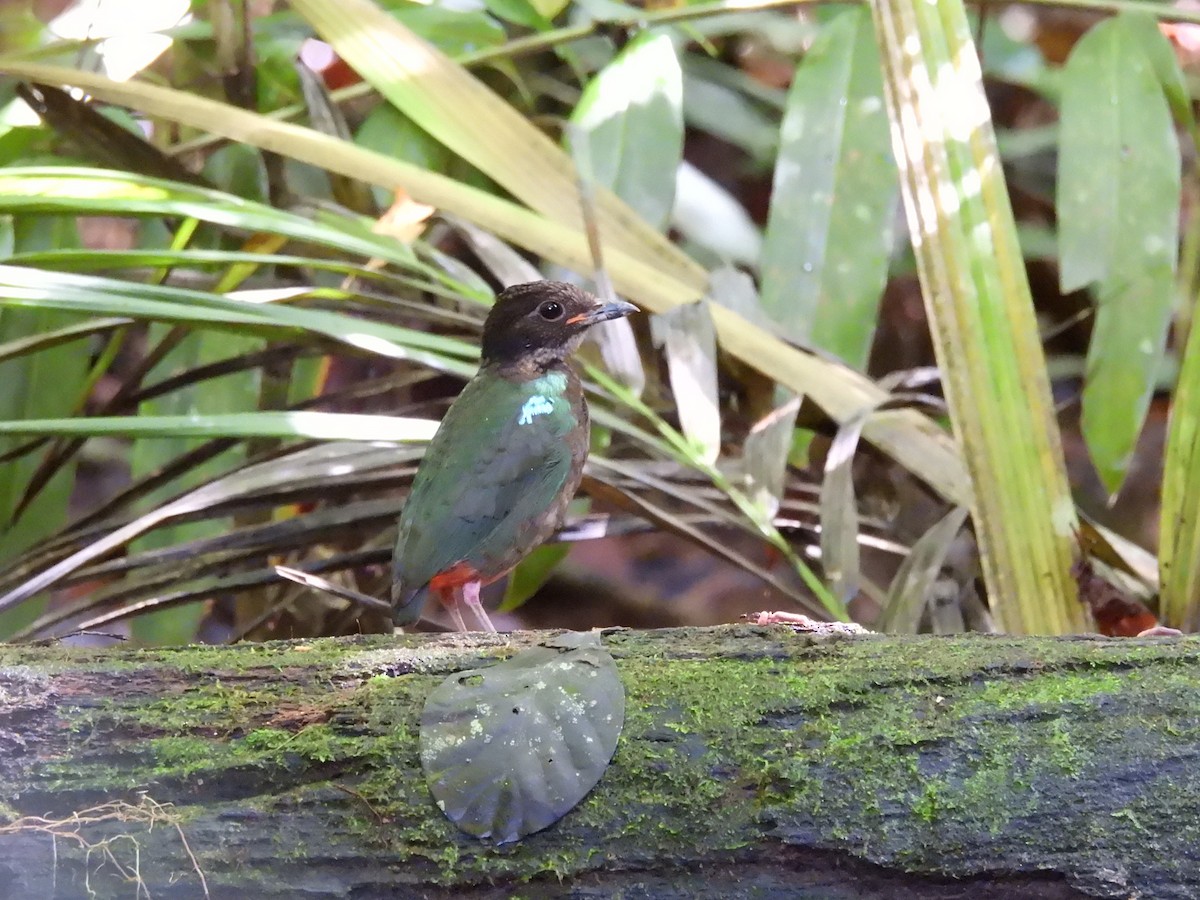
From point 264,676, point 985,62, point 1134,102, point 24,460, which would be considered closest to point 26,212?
point 24,460

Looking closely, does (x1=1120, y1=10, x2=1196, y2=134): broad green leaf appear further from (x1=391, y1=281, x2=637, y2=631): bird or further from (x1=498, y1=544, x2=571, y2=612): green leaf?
(x1=498, y1=544, x2=571, y2=612): green leaf

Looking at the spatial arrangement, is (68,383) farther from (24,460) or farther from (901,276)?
(901,276)

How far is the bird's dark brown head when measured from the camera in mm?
2908

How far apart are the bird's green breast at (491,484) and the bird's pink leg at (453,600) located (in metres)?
0.15

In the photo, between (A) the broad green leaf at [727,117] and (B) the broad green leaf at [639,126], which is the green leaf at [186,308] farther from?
(A) the broad green leaf at [727,117]

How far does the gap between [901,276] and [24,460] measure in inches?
147

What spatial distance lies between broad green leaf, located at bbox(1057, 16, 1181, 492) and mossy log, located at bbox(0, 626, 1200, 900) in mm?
1508

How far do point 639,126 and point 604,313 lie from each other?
94 centimetres

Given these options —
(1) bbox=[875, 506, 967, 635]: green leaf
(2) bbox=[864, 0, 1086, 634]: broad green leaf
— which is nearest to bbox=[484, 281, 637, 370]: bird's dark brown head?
(2) bbox=[864, 0, 1086, 634]: broad green leaf

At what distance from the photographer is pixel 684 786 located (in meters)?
1.37

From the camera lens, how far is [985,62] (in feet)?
15.8

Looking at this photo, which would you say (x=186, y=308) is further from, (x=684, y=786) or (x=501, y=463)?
(x=684, y=786)

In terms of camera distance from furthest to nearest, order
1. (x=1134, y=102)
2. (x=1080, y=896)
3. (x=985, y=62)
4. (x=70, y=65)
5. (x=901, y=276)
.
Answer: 1. (x=901, y=276)
2. (x=985, y=62)
3. (x=70, y=65)
4. (x=1134, y=102)
5. (x=1080, y=896)

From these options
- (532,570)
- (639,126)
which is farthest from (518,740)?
(639,126)
